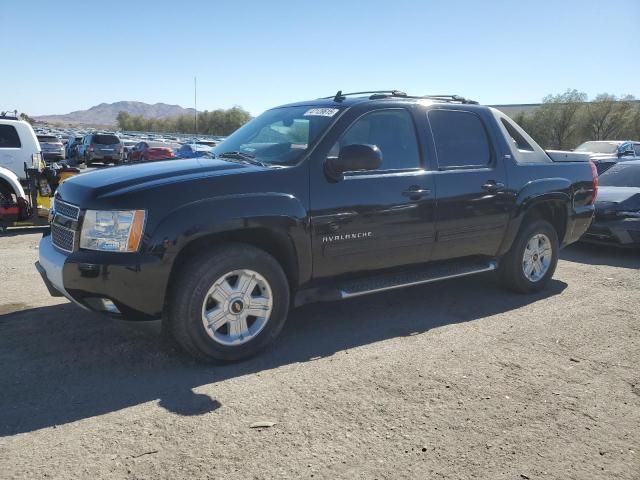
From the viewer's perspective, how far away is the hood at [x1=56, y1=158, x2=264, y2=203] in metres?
3.71

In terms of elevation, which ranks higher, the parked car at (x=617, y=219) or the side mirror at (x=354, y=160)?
the side mirror at (x=354, y=160)

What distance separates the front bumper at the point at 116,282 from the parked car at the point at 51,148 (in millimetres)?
23825

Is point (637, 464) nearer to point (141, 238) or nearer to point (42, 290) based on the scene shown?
point (141, 238)

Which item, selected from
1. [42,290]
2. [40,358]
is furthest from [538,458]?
[42,290]

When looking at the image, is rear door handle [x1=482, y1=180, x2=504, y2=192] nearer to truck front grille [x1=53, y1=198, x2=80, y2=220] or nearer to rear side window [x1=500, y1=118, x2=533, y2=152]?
rear side window [x1=500, y1=118, x2=533, y2=152]

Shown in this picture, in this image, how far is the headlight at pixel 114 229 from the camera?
354 cm

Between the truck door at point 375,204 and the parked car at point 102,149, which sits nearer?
the truck door at point 375,204

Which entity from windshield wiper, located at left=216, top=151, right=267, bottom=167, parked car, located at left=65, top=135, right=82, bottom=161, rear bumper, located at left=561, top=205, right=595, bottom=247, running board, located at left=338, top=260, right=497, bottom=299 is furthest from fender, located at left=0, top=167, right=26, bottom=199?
parked car, located at left=65, top=135, right=82, bottom=161

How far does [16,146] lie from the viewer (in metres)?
11.3

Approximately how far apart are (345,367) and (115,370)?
1.60 meters

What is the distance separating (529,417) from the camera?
3.30 metres

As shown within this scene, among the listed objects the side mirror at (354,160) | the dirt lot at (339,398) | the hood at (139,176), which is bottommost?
the dirt lot at (339,398)

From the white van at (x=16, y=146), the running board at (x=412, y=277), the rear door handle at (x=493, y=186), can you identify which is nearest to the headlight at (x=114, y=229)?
the running board at (x=412, y=277)

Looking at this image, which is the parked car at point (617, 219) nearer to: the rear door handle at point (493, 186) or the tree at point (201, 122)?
the rear door handle at point (493, 186)
